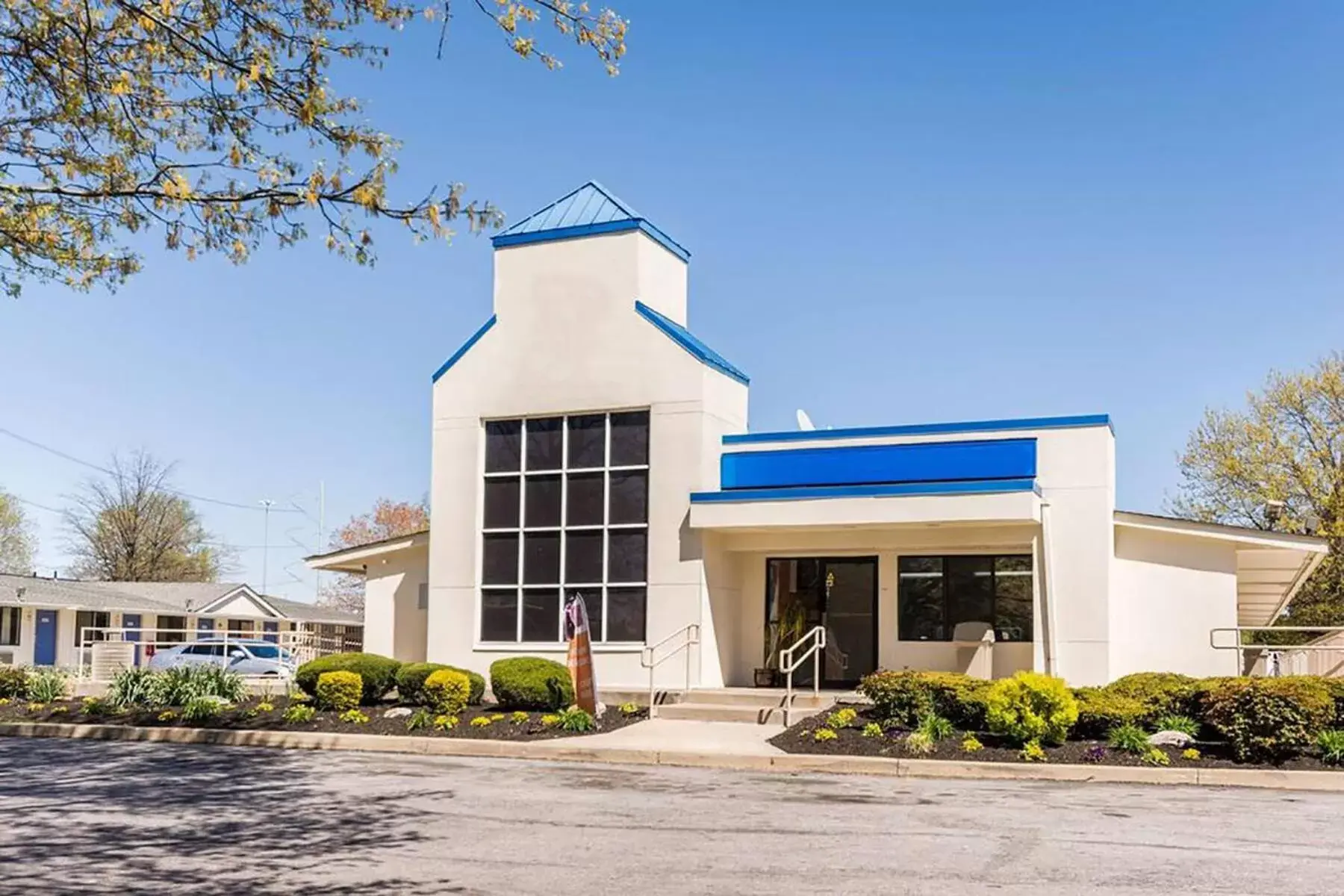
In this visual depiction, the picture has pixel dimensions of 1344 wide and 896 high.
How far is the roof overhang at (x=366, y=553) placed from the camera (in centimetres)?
2556

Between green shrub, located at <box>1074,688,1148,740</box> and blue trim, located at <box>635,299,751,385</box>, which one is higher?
blue trim, located at <box>635,299,751,385</box>

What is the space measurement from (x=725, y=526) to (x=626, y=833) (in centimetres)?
1131

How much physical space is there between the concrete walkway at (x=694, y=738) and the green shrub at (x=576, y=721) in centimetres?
25

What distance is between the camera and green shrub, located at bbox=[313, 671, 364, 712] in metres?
19.5

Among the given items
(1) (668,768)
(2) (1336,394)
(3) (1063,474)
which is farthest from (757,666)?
(2) (1336,394)

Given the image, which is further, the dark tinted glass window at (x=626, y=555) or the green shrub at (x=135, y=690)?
the dark tinted glass window at (x=626, y=555)

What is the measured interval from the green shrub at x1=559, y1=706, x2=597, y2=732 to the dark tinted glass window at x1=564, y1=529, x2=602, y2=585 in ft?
14.2

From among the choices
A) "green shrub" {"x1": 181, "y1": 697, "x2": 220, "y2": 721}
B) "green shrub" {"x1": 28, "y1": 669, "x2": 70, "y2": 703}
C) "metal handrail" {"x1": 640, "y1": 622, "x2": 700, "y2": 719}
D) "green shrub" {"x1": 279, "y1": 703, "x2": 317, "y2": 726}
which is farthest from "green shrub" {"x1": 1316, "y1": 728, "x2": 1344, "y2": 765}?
"green shrub" {"x1": 28, "y1": 669, "x2": 70, "y2": 703}

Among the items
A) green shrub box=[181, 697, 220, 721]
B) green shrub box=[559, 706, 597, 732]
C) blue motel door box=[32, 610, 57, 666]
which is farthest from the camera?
blue motel door box=[32, 610, 57, 666]

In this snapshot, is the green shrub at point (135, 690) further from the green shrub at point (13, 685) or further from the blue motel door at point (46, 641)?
the blue motel door at point (46, 641)

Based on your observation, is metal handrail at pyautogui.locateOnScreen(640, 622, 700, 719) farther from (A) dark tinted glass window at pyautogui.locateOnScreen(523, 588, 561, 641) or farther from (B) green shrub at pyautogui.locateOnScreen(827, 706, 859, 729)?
(B) green shrub at pyautogui.locateOnScreen(827, 706, 859, 729)

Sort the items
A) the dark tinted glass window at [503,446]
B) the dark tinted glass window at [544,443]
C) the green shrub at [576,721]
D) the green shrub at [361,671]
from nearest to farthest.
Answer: the green shrub at [576,721]
the green shrub at [361,671]
the dark tinted glass window at [544,443]
the dark tinted glass window at [503,446]

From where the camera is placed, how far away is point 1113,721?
15.9 metres

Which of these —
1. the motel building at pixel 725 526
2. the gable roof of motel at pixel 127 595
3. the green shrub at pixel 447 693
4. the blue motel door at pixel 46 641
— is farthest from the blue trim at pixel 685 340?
the blue motel door at pixel 46 641
